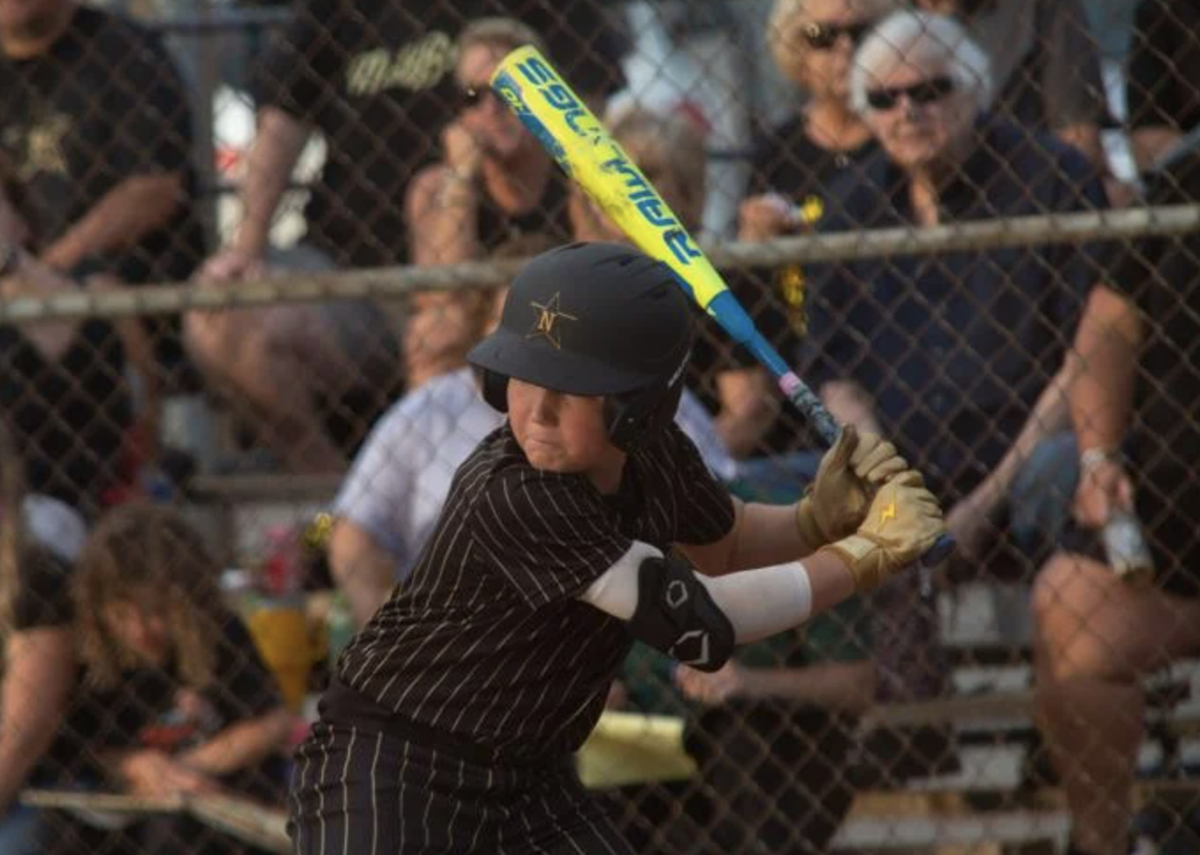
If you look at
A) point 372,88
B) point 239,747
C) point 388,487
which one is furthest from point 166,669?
point 372,88

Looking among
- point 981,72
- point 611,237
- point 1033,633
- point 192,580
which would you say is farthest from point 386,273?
point 1033,633

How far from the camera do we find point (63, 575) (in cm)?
543

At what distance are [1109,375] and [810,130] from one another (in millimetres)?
952

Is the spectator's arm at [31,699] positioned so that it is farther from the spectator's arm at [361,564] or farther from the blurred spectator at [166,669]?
the spectator's arm at [361,564]

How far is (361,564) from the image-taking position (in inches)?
202

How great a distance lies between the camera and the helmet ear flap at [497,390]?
3.35 metres

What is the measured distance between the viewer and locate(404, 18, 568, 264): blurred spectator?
5199mm

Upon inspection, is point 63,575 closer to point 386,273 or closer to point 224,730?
point 224,730

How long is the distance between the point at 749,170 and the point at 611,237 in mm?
799

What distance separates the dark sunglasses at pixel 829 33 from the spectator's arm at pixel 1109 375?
0.82m

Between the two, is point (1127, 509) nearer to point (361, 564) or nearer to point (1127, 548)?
point (1127, 548)

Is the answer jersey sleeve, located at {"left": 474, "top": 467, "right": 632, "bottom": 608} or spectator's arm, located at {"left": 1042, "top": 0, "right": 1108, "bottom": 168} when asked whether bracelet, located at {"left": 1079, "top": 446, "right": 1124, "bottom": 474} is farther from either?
jersey sleeve, located at {"left": 474, "top": 467, "right": 632, "bottom": 608}

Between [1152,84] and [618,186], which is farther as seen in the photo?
[1152,84]

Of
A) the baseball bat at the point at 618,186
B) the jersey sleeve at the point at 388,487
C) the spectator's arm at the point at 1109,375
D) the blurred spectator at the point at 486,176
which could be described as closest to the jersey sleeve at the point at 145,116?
the blurred spectator at the point at 486,176
